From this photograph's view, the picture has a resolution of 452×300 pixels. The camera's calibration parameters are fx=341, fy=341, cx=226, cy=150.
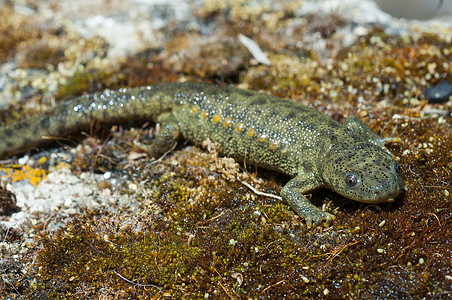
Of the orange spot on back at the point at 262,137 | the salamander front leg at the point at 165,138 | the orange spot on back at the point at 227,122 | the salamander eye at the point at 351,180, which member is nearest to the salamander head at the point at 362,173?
the salamander eye at the point at 351,180

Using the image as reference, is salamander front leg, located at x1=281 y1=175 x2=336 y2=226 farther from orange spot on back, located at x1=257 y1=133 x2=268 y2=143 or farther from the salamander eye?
orange spot on back, located at x1=257 y1=133 x2=268 y2=143

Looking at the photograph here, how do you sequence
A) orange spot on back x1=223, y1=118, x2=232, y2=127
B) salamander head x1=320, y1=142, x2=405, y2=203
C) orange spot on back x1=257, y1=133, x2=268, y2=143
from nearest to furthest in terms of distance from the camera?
salamander head x1=320, y1=142, x2=405, y2=203
orange spot on back x1=257, y1=133, x2=268, y2=143
orange spot on back x1=223, y1=118, x2=232, y2=127

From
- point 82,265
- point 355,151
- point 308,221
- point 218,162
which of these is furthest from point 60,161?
point 355,151

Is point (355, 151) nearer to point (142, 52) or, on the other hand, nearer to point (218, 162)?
point (218, 162)

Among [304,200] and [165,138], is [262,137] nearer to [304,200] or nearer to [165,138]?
[304,200]

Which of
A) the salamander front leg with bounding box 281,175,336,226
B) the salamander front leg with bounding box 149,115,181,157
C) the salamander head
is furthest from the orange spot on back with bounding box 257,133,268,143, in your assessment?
the salamander front leg with bounding box 149,115,181,157
